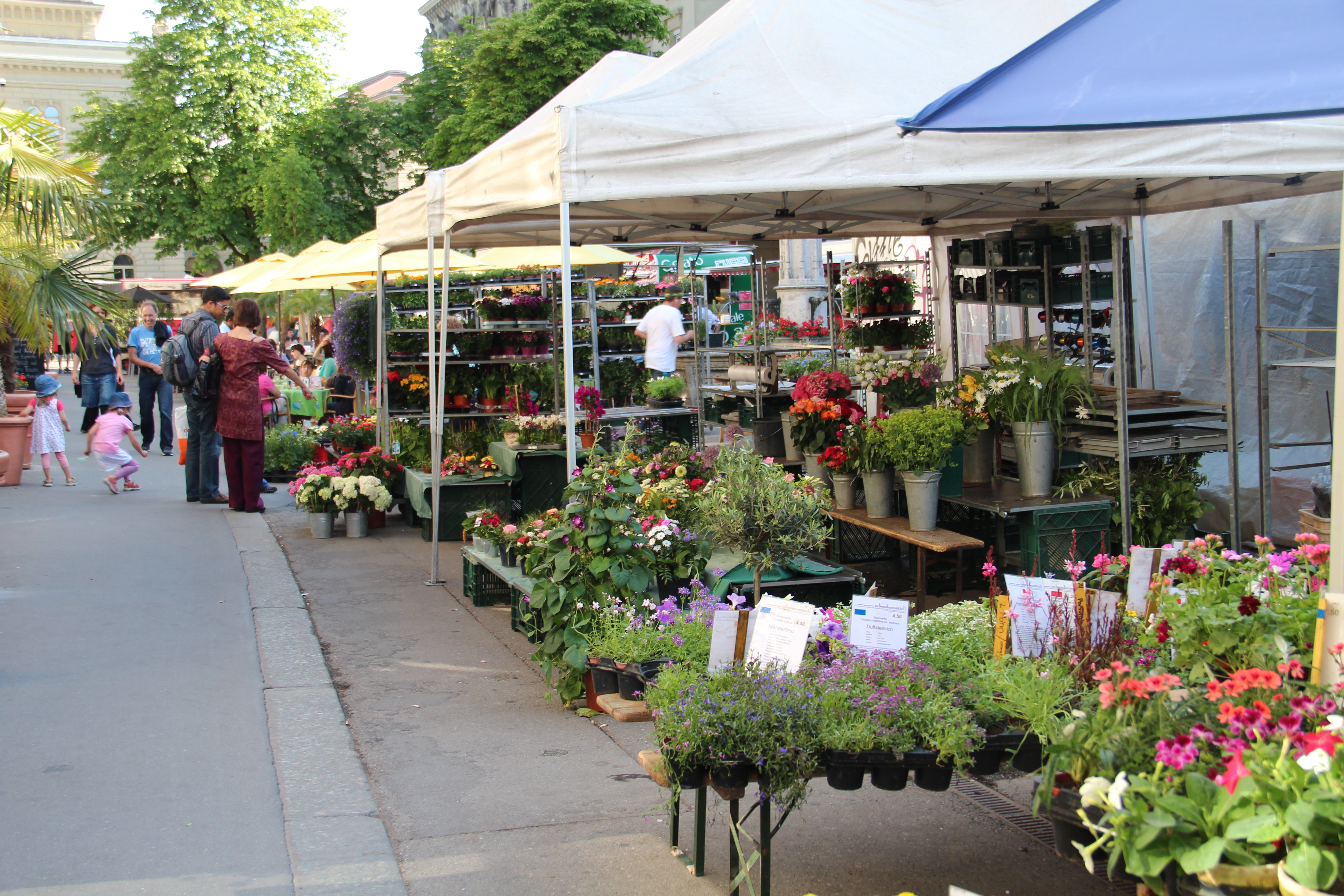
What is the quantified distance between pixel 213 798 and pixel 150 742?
2.38ft

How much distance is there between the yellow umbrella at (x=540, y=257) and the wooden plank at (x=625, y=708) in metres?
5.88

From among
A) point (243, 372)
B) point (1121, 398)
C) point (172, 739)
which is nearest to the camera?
point (172, 739)

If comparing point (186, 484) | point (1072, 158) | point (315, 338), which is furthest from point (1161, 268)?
point (315, 338)

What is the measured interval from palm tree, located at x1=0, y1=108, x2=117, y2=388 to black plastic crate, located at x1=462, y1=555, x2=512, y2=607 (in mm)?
6594

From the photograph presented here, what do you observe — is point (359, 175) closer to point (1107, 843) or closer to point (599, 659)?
point (599, 659)

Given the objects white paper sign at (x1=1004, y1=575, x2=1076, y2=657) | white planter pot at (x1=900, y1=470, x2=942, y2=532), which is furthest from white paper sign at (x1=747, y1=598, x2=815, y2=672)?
white planter pot at (x1=900, y1=470, x2=942, y2=532)

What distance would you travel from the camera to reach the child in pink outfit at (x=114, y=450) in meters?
11.6

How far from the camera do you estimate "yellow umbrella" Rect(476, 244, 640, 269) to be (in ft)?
33.3

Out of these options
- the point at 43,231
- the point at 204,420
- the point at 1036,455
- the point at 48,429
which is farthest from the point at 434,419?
the point at 48,429

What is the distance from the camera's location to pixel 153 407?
15.7 metres

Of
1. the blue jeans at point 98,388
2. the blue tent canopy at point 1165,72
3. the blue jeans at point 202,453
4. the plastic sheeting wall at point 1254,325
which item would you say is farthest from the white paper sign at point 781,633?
the blue jeans at point 98,388

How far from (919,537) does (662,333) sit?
6.53 metres

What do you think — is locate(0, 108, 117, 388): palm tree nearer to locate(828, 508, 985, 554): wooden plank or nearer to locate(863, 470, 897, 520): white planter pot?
locate(828, 508, 985, 554): wooden plank

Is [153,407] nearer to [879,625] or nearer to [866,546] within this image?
[866,546]
